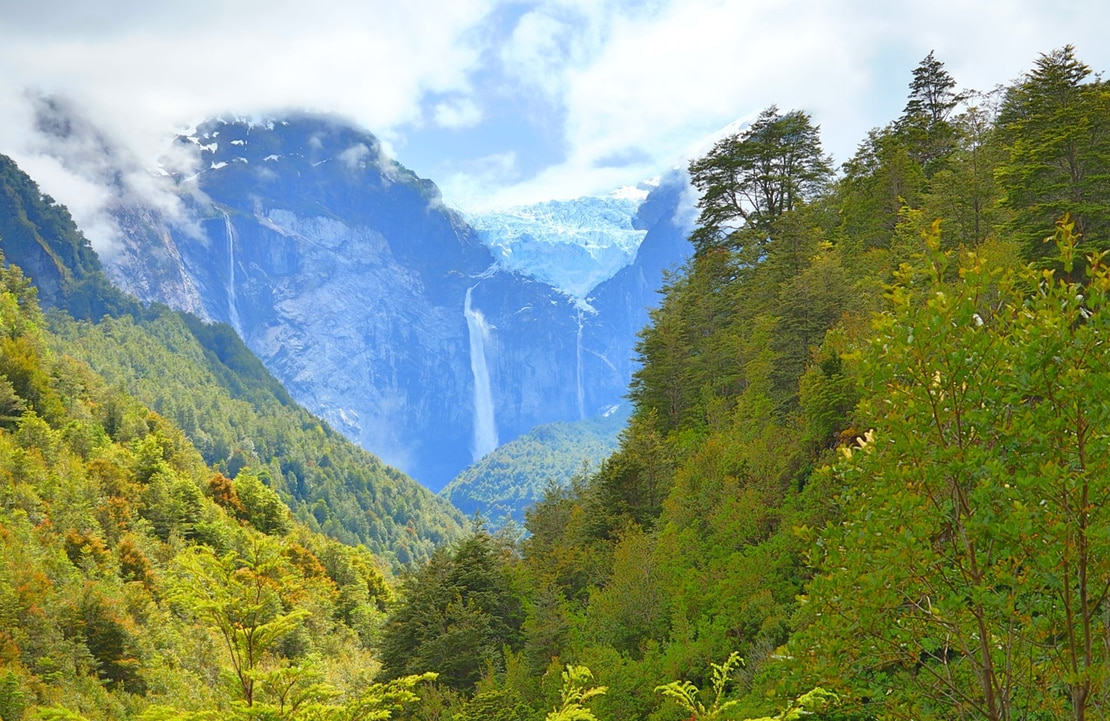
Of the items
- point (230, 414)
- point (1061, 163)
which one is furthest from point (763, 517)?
point (230, 414)

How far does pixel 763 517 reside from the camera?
18.8 m

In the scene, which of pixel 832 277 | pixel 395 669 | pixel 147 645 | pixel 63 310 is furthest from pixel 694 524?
pixel 63 310

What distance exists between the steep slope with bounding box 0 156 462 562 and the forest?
72.0 meters

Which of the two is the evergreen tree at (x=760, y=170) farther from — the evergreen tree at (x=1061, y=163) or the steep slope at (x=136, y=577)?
the steep slope at (x=136, y=577)

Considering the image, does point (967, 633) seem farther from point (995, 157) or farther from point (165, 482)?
point (165, 482)

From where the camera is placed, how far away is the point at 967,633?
207 inches

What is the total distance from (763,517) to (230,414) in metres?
152

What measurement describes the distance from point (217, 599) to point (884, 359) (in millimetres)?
8681

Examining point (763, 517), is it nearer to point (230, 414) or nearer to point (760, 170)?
point (760, 170)

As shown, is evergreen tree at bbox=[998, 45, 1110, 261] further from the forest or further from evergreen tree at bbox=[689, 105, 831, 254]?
evergreen tree at bbox=[689, 105, 831, 254]

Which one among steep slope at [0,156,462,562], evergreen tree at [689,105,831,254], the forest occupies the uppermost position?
steep slope at [0,156,462,562]

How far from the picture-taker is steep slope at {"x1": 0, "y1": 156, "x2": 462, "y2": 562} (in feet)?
443

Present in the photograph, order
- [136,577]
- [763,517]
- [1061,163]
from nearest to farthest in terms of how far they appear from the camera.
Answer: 1. [763,517]
2. [1061,163]
3. [136,577]

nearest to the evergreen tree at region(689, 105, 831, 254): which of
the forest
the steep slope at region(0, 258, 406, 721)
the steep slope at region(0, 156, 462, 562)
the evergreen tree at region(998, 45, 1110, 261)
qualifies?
the forest
